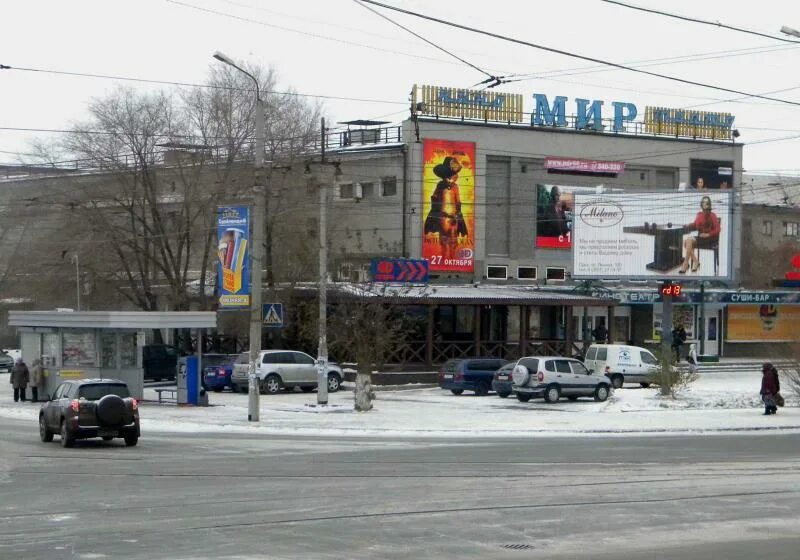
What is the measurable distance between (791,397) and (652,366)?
700 centimetres

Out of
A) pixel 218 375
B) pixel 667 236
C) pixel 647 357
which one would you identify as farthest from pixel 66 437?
pixel 667 236

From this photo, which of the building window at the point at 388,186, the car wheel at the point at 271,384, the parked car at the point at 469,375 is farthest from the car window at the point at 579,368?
the building window at the point at 388,186

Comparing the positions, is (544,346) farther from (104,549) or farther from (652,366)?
(104,549)

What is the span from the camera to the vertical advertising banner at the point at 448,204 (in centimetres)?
6738

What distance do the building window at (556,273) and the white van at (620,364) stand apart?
24.4 meters

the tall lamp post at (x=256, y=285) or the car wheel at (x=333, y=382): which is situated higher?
the tall lamp post at (x=256, y=285)

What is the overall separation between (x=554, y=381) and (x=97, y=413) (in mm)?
19212

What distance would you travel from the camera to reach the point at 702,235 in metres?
57.4

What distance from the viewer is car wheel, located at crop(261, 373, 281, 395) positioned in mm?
45719

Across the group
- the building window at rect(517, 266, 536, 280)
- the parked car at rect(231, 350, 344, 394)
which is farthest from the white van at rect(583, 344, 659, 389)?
the building window at rect(517, 266, 536, 280)

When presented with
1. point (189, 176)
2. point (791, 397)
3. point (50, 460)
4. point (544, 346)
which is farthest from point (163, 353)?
point (50, 460)

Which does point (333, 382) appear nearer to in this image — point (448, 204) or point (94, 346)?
point (94, 346)

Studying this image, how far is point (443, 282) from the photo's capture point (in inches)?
2643

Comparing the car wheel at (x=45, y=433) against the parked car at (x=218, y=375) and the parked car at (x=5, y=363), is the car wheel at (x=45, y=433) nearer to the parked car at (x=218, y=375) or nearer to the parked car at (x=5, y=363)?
the parked car at (x=218, y=375)
